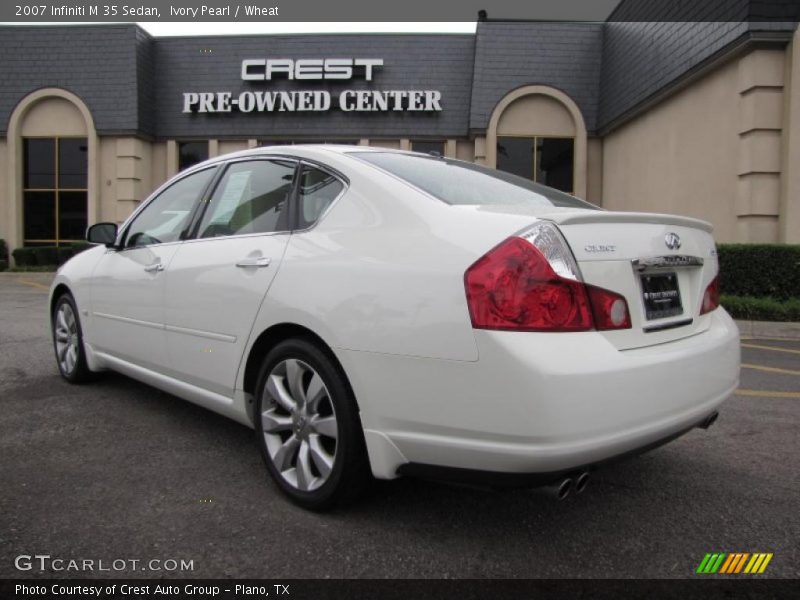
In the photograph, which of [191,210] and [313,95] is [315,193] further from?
[313,95]

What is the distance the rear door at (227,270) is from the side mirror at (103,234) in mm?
1063

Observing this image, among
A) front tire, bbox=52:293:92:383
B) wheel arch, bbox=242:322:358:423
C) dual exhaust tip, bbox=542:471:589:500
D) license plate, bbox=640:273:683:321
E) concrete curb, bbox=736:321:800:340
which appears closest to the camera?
dual exhaust tip, bbox=542:471:589:500

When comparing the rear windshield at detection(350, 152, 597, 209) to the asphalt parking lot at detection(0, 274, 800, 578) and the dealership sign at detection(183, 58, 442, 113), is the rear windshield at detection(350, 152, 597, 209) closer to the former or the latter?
the asphalt parking lot at detection(0, 274, 800, 578)

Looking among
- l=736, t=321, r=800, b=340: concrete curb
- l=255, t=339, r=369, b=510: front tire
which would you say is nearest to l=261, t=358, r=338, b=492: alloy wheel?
l=255, t=339, r=369, b=510: front tire

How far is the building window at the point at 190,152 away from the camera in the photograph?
17.9m

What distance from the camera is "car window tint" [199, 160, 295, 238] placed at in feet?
9.89

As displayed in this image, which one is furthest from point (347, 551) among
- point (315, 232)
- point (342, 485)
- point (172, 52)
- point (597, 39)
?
point (172, 52)

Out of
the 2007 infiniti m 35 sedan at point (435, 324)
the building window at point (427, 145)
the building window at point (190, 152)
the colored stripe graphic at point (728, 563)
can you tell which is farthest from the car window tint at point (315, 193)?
the building window at point (190, 152)

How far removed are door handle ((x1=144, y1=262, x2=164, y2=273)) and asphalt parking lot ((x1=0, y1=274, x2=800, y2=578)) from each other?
0.93 metres

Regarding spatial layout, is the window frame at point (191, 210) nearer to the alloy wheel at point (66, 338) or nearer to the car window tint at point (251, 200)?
the car window tint at point (251, 200)

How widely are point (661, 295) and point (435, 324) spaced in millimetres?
929

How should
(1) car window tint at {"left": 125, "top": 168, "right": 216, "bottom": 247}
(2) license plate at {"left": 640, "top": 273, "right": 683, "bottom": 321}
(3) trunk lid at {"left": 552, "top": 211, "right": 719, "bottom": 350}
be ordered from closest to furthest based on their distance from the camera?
(3) trunk lid at {"left": 552, "top": 211, "right": 719, "bottom": 350} → (2) license plate at {"left": 640, "top": 273, "right": 683, "bottom": 321} → (1) car window tint at {"left": 125, "top": 168, "right": 216, "bottom": 247}

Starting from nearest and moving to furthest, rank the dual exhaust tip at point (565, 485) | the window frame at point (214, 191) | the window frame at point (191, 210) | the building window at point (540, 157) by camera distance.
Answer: the dual exhaust tip at point (565, 485) → the window frame at point (214, 191) → the window frame at point (191, 210) → the building window at point (540, 157)

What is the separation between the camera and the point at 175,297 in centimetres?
336
